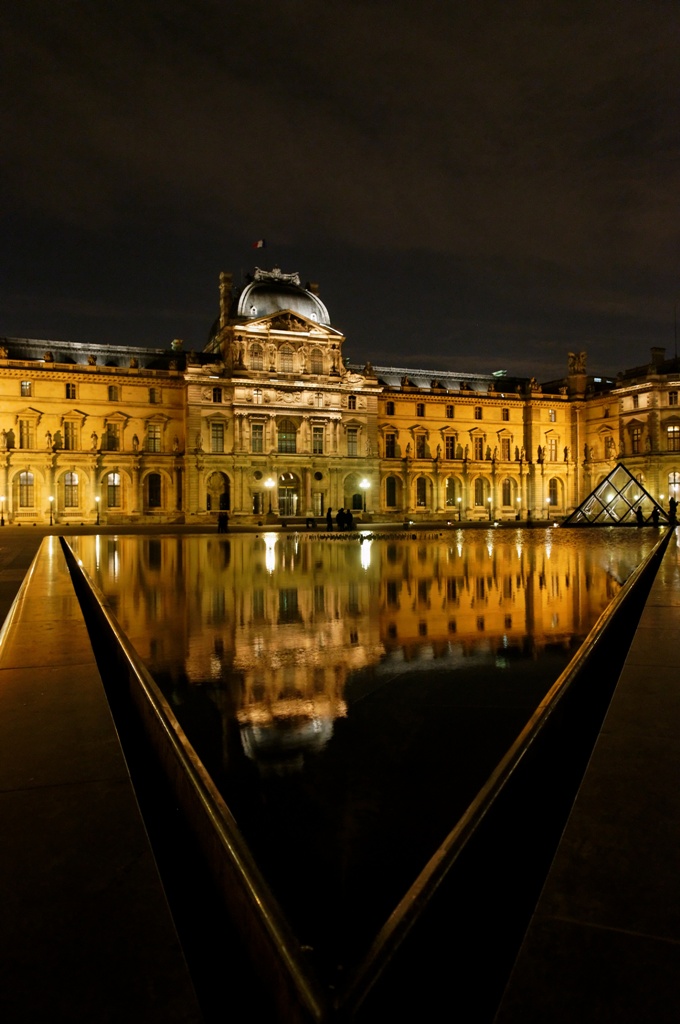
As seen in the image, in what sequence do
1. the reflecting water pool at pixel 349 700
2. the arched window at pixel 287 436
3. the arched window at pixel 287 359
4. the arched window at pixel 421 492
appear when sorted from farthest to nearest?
the arched window at pixel 421 492 → the arched window at pixel 287 436 → the arched window at pixel 287 359 → the reflecting water pool at pixel 349 700

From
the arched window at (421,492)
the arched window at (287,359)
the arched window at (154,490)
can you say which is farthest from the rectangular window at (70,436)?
the arched window at (421,492)

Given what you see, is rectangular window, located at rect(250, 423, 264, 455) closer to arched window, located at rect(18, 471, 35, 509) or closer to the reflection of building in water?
arched window, located at rect(18, 471, 35, 509)

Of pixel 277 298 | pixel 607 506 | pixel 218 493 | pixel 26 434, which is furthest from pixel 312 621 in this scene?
pixel 277 298

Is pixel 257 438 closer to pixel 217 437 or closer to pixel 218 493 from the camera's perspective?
pixel 217 437

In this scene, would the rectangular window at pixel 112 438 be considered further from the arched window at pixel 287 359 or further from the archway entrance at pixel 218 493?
the arched window at pixel 287 359

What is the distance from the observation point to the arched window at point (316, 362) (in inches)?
2436

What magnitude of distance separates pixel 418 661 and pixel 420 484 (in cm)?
6396

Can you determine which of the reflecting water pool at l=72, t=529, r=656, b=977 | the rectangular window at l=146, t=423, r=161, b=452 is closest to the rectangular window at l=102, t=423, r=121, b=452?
the rectangular window at l=146, t=423, r=161, b=452

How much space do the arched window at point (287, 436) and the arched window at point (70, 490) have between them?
17.2m

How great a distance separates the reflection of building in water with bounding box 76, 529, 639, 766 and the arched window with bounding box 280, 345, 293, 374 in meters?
47.3

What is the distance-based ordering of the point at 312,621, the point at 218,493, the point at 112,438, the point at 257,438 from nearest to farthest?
1. the point at 312,621
2. the point at 112,438
3. the point at 218,493
4. the point at 257,438

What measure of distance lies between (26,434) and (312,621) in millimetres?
53099

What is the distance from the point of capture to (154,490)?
59125 mm

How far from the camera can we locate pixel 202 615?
850 centimetres
